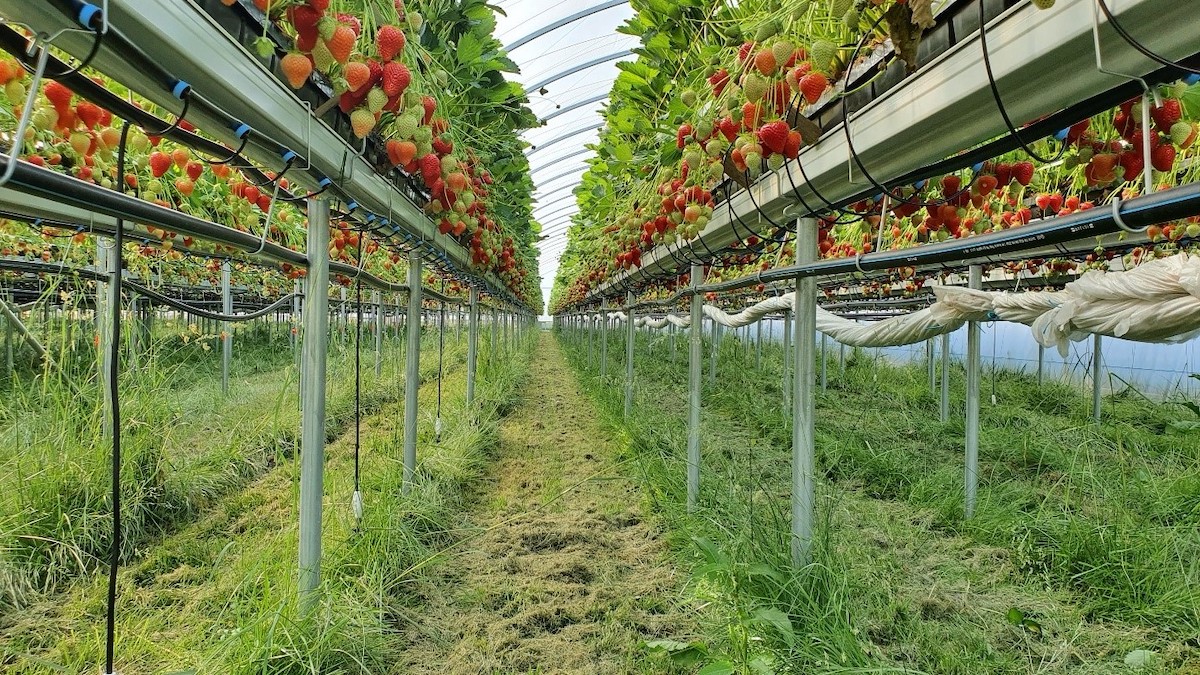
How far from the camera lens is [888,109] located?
1.40m

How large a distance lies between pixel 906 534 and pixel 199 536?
413cm

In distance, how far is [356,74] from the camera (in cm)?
140

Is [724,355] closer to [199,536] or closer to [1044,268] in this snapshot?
[1044,268]

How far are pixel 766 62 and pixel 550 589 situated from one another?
2404 millimetres

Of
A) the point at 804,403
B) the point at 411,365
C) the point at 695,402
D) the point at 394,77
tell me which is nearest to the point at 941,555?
the point at 695,402

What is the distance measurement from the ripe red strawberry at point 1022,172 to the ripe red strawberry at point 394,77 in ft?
5.96

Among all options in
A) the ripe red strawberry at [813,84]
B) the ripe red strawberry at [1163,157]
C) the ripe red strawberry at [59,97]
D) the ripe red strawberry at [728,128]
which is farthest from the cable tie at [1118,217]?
the ripe red strawberry at [59,97]

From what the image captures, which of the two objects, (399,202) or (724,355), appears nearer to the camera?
(399,202)

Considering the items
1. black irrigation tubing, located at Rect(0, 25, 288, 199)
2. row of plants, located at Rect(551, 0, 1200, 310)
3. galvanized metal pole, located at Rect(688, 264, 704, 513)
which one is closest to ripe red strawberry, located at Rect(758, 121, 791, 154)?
row of plants, located at Rect(551, 0, 1200, 310)

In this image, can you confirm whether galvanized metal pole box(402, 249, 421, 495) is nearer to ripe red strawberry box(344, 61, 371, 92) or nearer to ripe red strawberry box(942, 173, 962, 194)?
ripe red strawberry box(344, 61, 371, 92)

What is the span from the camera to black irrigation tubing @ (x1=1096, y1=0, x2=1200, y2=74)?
806mm

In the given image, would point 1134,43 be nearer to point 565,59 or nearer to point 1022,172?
point 1022,172

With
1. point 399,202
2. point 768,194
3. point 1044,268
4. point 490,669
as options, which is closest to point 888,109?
point 768,194

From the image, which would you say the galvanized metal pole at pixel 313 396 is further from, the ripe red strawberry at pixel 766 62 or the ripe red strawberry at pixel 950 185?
the ripe red strawberry at pixel 950 185
